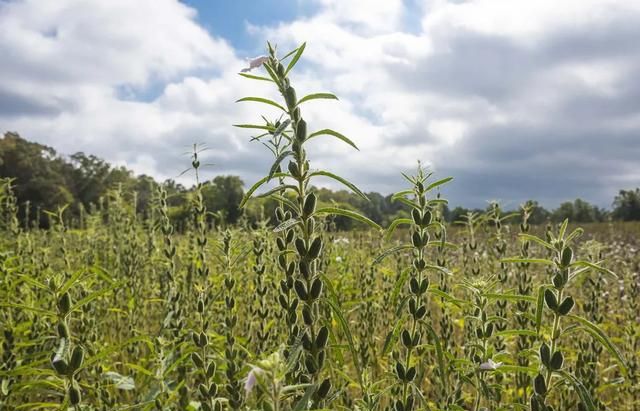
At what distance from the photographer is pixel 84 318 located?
273 cm

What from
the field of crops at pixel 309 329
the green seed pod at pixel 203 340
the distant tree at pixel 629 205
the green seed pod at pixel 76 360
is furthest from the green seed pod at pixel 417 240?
the distant tree at pixel 629 205

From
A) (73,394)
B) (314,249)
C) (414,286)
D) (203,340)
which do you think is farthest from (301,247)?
(203,340)

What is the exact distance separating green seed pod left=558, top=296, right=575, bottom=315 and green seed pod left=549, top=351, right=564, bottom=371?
0.12 m

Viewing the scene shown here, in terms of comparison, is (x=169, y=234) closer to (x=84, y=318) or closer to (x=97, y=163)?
(x=84, y=318)

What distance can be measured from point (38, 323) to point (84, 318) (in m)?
0.35

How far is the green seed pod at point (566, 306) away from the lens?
131 cm

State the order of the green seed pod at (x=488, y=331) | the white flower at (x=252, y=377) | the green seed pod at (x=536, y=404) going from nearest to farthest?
the white flower at (x=252, y=377)
the green seed pod at (x=536, y=404)
the green seed pod at (x=488, y=331)

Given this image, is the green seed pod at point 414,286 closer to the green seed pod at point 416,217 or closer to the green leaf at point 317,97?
the green seed pod at point 416,217

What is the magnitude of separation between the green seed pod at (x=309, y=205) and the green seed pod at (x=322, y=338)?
0.29m

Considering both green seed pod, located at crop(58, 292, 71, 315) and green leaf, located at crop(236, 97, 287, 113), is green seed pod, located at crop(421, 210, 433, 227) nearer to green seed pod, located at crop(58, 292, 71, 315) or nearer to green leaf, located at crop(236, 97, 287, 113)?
green leaf, located at crop(236, 97, 287, 113)

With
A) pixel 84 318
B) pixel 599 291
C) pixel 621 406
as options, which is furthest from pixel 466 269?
pixel 84 318

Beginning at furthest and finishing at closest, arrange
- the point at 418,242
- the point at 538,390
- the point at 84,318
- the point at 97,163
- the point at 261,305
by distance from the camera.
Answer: the point at 97,163 < the point at 84,318 < the point at 261,305 < the point at 418,242 < the point at 538,390

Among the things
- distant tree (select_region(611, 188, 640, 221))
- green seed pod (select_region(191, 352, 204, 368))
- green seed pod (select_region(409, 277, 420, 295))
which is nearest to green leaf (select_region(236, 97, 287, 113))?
green seed pod (select_region(409, 277, 420, 295))

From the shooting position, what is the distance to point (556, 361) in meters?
1.33
